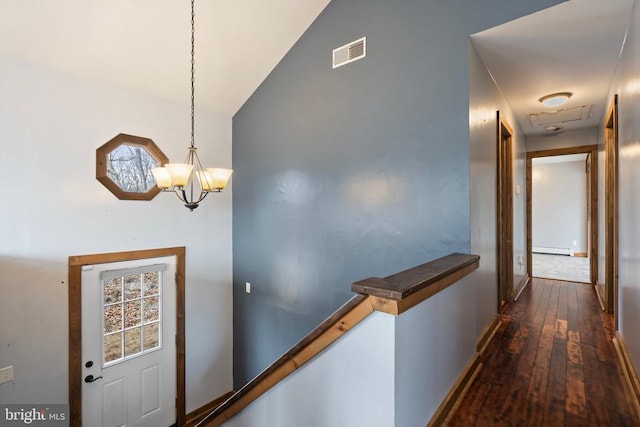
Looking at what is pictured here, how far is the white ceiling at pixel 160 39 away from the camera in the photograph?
2.41 m

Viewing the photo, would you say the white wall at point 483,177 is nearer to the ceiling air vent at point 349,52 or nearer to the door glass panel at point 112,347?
the ceiling air vent at point 349,52

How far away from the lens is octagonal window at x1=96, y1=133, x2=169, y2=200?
9.92 feet

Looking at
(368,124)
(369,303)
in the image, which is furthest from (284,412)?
(368,124)

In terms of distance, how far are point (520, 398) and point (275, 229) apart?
105 inches

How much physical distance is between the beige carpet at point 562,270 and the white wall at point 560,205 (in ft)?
4.48

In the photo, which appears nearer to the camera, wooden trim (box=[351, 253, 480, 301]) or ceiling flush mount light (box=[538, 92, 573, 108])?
wooden trim (box=[351, 253, 480, 301])

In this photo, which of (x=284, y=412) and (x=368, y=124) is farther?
(x=368, y=124)

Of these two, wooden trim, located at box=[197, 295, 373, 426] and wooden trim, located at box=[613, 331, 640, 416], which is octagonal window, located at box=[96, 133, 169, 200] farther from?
wooden trim, located at box=[613, 331, 640, 416]

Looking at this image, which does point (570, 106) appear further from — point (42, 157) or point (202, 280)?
point (42, 157)

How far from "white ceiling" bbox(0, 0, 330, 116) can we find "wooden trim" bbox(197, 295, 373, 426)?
2985mm

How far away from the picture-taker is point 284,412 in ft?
5.05

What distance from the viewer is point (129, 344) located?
11.0ft

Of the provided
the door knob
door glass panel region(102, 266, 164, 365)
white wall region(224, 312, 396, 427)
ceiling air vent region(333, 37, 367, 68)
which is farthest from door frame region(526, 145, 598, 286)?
the door knob

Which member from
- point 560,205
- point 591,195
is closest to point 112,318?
point 591,195
